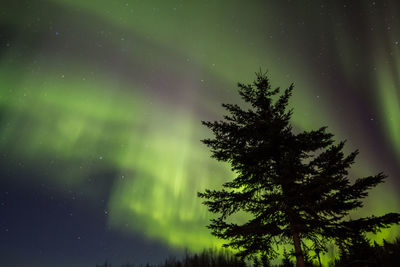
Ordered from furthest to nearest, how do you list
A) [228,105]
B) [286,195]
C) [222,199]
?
[228,105] < [222,199] < [286,195]

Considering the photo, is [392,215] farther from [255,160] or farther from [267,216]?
[255,160]

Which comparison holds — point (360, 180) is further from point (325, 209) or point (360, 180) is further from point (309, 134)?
point (309, 134)

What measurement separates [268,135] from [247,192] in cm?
303

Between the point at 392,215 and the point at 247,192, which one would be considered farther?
the point at 247,192

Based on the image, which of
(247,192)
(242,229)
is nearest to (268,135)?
(247,192)

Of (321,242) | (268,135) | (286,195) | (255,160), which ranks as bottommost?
(321,242)

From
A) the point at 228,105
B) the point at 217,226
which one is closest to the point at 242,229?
the point at 217,226

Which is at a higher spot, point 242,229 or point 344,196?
point 344,196

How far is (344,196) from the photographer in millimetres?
10023

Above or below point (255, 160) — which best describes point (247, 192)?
below

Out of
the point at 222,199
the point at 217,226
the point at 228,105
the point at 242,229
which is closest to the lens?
the point at 242,229

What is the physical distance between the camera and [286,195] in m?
9.01

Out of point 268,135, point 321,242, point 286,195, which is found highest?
point 268,135

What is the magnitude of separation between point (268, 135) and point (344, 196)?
4.18 meters
